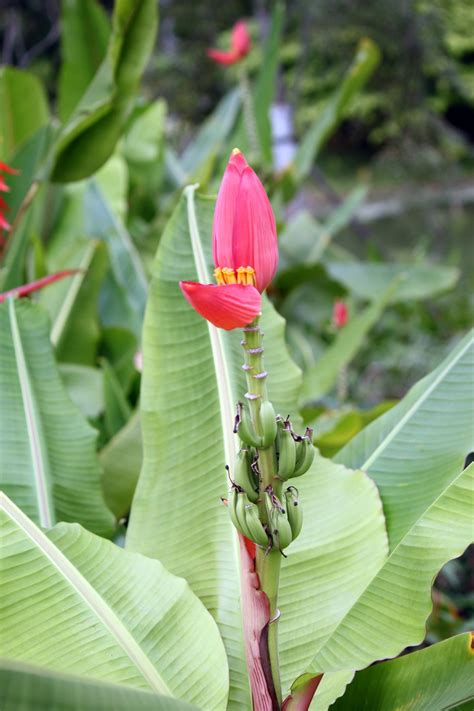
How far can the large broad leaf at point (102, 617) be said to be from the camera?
68 centimetres

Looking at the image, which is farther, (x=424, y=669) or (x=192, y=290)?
(x=424, y=669)

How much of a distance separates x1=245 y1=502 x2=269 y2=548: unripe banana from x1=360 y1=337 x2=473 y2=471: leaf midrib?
1.08ft

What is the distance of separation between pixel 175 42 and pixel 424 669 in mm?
13606

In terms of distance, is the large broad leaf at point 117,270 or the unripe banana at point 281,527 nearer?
the unripe banana at point 281,527

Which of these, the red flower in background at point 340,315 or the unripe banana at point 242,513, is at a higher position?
the unripe banana at point 242,513

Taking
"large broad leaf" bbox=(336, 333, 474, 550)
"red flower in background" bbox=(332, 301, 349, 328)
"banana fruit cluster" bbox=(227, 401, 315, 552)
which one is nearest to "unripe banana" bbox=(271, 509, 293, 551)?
"banana fruit cluster" bbox=(227, 401, 315, 552)

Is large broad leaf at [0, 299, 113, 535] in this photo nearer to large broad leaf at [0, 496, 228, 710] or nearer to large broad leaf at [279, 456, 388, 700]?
large broad leaf at [0, 496, 228, 710]

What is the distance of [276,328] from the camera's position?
963 millimetres

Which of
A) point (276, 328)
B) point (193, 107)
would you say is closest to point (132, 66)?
point (276, 328)

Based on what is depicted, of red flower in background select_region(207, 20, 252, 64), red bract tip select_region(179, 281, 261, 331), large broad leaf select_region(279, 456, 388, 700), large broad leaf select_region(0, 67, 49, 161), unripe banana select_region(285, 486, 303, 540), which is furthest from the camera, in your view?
red flower in background select_region(207, 20, 252, 64)

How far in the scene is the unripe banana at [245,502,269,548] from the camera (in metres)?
0.61

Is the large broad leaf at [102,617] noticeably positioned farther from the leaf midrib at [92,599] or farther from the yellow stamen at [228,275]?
the yellow stamen at [228,275]

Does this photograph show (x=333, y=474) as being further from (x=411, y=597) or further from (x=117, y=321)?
(x=117, y=321)

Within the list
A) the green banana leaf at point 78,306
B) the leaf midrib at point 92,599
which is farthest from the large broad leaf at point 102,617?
the green banana leaf at point 78,306
